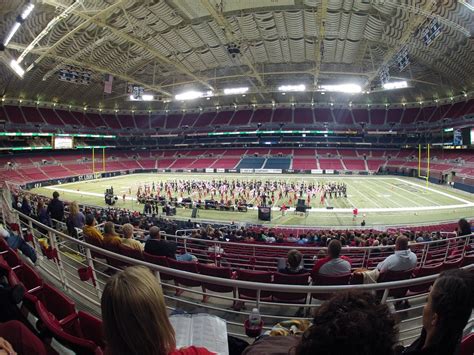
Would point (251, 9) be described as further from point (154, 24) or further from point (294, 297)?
point (294, 297)

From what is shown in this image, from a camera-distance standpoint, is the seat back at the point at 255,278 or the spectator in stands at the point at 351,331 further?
the seat back at the point at 255,278

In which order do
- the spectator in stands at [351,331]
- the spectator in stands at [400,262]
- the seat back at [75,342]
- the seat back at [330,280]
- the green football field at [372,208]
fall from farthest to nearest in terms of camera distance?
the green football field at [372,208] < the spectator in stands at [400,262] < the seat back at [330,280] < the seat back at [75,342] < the spectator in stands at [351,331]

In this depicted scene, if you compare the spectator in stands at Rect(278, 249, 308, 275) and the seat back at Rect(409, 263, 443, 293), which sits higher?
the spectator in stands at Rect(278, 249, 308, 275)

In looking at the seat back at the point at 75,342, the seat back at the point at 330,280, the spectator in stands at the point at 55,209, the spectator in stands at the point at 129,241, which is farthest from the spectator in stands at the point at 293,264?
the spectator in stands at the point at 55,209

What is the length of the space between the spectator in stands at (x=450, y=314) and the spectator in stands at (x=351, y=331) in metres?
A: 1.20

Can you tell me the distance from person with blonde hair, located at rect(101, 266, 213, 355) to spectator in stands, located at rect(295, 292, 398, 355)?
2.48 ft

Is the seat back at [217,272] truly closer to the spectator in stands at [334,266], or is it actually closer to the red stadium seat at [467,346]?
the spectator in stands at [334,266]

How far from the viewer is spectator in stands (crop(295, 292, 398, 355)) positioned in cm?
118

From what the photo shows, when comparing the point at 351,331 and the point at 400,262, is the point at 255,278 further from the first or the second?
the point at 351,331

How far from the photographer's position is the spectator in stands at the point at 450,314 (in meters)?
2.12

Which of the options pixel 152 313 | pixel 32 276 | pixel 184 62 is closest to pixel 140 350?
pixel 152 313

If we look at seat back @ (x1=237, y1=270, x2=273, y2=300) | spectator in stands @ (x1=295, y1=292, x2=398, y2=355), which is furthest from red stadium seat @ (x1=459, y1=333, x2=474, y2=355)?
seat back @ (x1=237, y1=270, x2=273, y2=300)

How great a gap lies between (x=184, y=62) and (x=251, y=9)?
57.4 feet

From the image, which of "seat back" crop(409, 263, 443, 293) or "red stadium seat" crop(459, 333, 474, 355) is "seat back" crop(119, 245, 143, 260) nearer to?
"red stadium seat" crop(459, 333, 474, 355)
